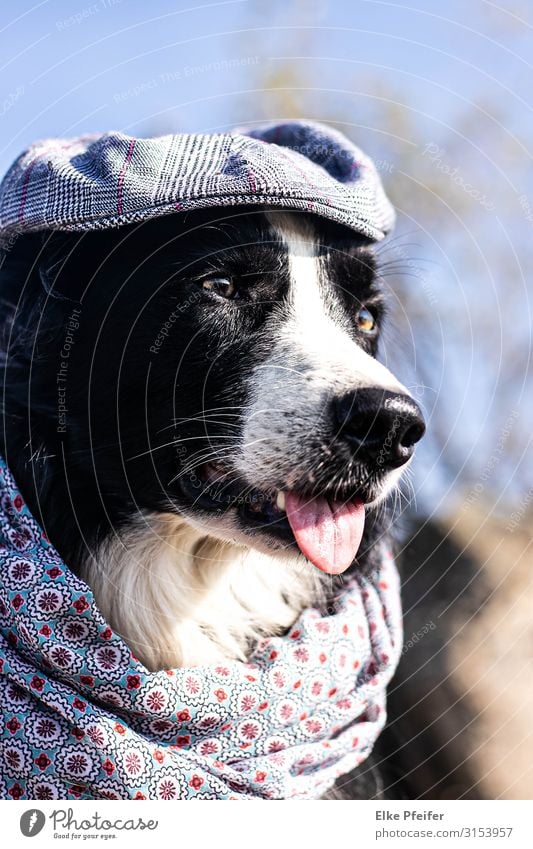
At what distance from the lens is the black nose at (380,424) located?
2.29 metres

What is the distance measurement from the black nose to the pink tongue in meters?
0.19

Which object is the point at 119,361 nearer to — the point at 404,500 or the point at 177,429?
the point at 177,429

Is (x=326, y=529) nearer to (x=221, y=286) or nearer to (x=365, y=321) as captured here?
(x=221, y=286)

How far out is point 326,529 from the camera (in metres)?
2.46

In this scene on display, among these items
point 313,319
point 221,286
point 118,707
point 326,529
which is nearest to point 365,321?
point 313,319

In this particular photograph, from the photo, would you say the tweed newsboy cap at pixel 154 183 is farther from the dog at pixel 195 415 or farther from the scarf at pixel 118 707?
the scarf at pixel 118 707

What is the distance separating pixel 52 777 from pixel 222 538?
0.95m

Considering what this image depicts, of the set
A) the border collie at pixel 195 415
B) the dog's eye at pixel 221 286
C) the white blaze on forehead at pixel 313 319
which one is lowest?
the border collie at pixel 195 415

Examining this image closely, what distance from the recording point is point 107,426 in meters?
2.79

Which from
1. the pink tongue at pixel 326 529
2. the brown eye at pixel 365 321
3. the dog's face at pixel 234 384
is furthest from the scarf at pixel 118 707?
the brown eye at pixel 365 321

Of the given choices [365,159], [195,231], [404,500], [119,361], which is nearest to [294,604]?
[404,500]

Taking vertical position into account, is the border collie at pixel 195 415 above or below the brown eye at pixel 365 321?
below

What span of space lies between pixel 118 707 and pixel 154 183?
5.57ft

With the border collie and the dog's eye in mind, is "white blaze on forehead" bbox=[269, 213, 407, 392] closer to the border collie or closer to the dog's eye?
the border collie
